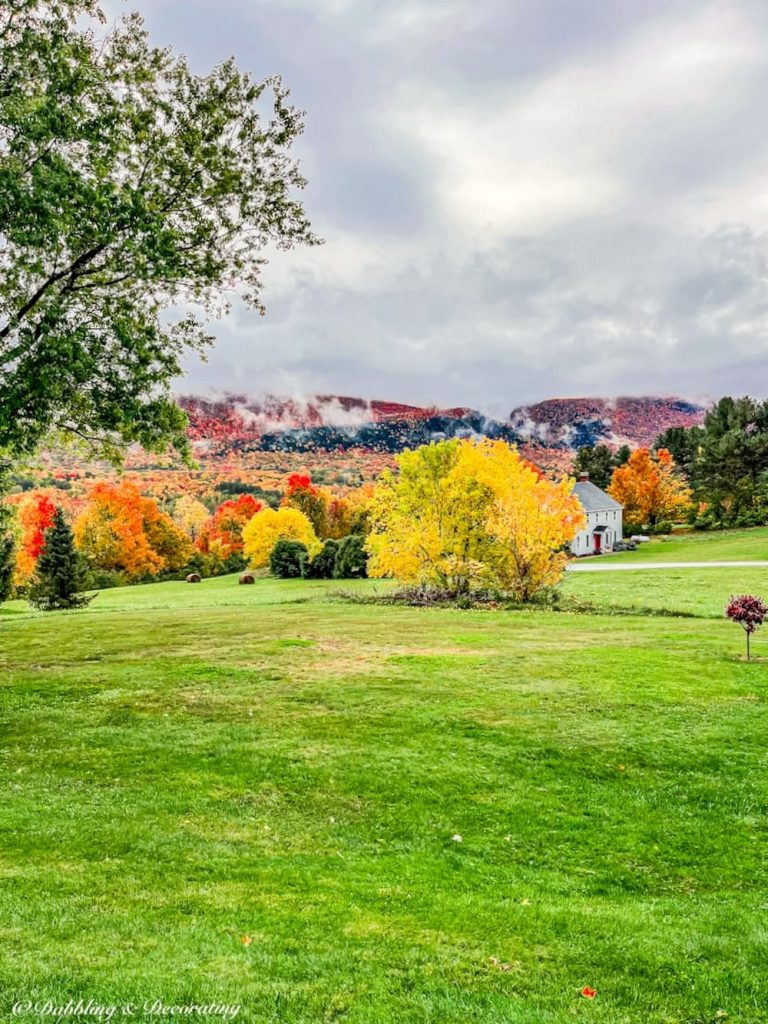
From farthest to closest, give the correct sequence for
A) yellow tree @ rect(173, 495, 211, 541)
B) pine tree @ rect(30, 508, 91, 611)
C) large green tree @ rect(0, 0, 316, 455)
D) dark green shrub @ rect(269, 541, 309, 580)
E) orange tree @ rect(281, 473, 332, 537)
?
yellow tree @ rect(173, 495, 211, 541)
orange tree @ rect(281, 473, 332, 537)
dark green shrub @ rect(269, 541, 309, 580)
pine tree @ rect(30, 508, 91, 611)
large green tree @ rect(0, 0, 316, 455)

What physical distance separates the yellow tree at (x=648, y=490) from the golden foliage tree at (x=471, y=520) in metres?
52.3

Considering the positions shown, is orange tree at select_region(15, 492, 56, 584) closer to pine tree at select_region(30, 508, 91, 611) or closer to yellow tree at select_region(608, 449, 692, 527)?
pine tree at select_region(30, 508, 91, 611)

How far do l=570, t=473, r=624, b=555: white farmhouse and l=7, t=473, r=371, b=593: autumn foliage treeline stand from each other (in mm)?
23451

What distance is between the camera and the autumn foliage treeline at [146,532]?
5934cm

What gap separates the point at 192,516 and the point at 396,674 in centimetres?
8081

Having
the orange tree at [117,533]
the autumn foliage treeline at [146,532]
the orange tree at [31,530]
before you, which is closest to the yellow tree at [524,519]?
the autumn foliage treeline at [146,532]

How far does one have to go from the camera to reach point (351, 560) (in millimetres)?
55812

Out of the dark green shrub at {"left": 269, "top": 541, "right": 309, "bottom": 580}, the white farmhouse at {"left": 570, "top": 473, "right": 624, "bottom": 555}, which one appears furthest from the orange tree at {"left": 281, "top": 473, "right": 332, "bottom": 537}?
the white farmhouse at {"left": 570, "top": 473, "right": 624, "bottom": 555}

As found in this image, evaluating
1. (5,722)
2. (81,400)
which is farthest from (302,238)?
(5,722)

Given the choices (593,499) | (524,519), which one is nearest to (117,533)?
(524,519)

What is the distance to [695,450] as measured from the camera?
8244cm

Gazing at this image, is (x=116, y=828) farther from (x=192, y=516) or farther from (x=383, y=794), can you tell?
(x=192, y=516)

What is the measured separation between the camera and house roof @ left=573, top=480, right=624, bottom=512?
225ft

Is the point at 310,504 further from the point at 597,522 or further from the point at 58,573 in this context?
the point at 58,573
